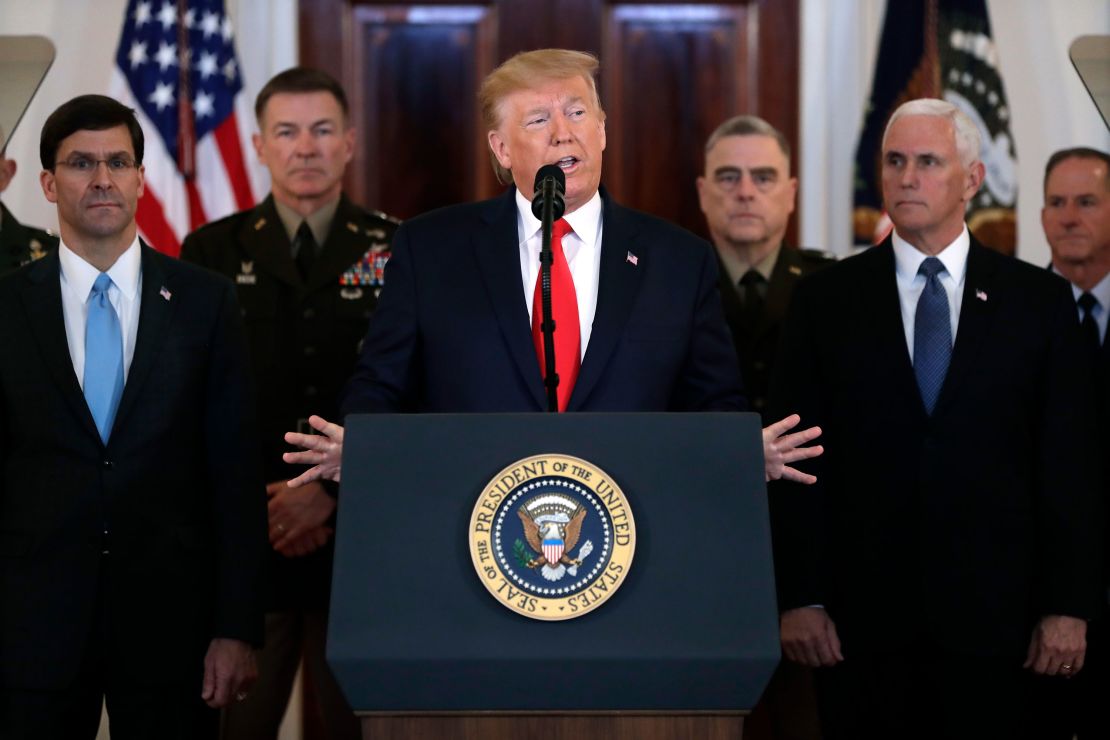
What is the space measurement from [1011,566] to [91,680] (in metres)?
1.78

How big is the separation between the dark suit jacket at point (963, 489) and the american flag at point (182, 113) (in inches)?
94.5

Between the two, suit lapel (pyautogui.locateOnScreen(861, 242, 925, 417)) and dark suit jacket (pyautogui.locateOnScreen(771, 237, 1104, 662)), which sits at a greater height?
suit lapel (pyautogui.locateOnScreen(861, 242, 925, 417))

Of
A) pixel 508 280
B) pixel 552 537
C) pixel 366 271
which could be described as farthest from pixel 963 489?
pixel 366 271

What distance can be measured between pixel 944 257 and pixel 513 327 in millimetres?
1100

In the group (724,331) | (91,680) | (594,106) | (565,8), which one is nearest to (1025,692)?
(724,331)

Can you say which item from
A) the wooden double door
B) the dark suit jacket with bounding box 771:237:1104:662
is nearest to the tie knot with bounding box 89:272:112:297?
the dark suit jacket with bounding box 771:237:1104:662

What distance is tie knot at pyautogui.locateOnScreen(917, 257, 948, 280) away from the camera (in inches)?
123

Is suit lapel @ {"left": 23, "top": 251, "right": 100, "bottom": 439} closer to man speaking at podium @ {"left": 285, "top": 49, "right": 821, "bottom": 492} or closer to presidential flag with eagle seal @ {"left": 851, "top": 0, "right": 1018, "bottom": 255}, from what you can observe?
man speaking at podium @ {"left": 285, "top": 49, "right": 821, "bottom": 492}

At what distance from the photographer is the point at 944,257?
10.4ft

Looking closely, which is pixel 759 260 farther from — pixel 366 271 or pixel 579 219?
pixel 579 219

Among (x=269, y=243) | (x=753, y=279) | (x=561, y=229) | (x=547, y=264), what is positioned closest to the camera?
(x=547, y=264)

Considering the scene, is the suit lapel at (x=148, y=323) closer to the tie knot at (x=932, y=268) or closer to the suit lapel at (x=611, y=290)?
the suit lapel at (x=611, y=290)

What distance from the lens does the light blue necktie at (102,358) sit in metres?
2.87

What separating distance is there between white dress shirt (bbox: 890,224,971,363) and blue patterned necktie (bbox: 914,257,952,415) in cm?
2
